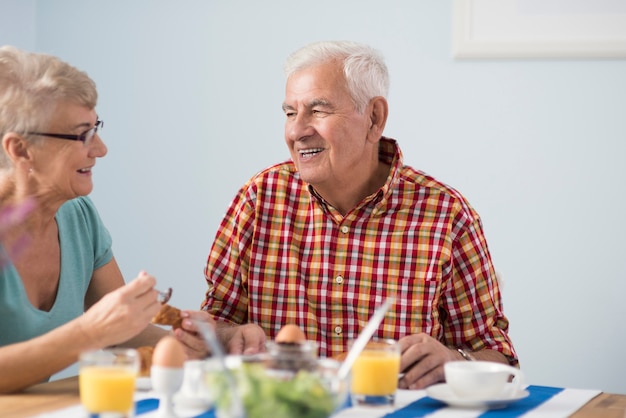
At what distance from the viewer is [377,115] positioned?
2.39 m

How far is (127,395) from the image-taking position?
1.35 meters

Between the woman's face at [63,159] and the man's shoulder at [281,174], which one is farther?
the man's shoulder at [281,174]

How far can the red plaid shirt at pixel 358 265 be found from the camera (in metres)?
2.21

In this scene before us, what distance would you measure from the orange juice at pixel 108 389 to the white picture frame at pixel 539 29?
2.05 meters

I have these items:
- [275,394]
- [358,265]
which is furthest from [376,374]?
[358,265]

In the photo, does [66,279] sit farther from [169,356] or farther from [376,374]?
[376,374]

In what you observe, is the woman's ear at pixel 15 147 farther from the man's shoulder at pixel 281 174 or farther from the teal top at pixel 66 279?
the man's shoulder at pixel 281 174

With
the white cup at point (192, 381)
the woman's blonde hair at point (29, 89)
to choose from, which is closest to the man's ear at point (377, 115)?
the woman's blonde hair at point (29, 89)

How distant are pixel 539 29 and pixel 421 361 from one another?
1586 millimetres

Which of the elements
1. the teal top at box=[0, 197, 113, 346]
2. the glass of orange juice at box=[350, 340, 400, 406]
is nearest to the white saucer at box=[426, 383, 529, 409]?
the glass of orange juice at box=[350, 340, 400, 406]

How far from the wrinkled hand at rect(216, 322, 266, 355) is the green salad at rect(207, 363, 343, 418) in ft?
2.38

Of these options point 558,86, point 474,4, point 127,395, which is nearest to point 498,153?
point 558,86

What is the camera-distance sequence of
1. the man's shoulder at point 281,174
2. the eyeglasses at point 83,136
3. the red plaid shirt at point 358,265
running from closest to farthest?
the eyeglasses at point 83,136, the red plaid shirt at point 358,265, the man's shoulder at point 281,174

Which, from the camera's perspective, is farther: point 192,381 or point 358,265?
point 358,265
